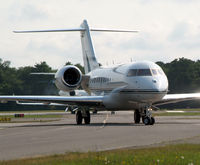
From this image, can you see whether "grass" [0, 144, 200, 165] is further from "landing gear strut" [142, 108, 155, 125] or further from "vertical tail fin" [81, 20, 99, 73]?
"vertical tail fin" [81, 20, 99, 73]

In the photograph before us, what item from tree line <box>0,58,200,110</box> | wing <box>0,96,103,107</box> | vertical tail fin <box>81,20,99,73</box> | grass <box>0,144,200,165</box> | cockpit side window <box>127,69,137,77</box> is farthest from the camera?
tree line <box>0,58,200,110</box>

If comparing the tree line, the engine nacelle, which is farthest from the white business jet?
the tree line

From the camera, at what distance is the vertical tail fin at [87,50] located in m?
42.6

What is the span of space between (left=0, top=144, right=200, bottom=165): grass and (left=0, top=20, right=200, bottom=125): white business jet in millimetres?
15630

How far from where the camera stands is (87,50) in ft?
143

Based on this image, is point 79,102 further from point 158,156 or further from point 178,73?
point 178,73

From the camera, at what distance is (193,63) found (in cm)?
12262

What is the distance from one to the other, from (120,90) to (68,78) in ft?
17.5

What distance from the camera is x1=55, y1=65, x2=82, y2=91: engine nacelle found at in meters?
36.2

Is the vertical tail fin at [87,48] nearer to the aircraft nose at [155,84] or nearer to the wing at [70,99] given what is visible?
the wing at [70,99]

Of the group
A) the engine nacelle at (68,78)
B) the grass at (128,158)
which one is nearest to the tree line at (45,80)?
the engine nacelle at (68,78)

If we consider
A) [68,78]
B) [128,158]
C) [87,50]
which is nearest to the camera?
[128,158]

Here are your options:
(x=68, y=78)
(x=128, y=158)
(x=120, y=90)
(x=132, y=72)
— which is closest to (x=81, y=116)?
(x=120, y=90)

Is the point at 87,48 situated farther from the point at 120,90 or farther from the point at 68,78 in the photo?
the point at 120,90
